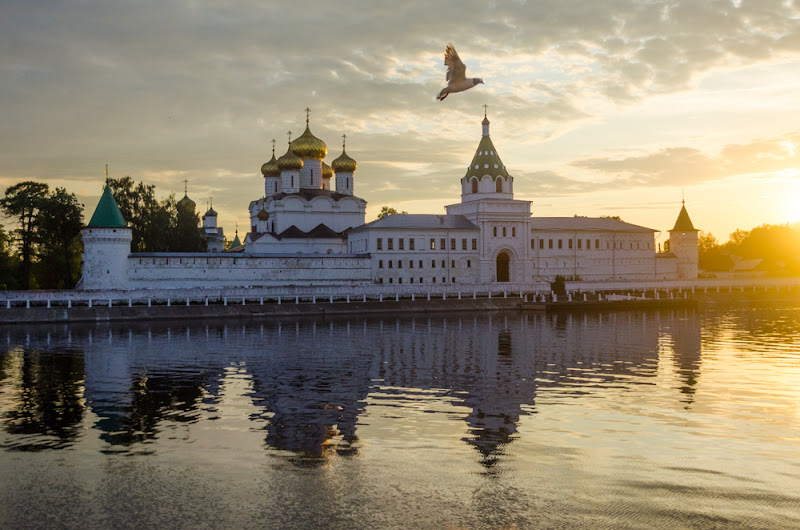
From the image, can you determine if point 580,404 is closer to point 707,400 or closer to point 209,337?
point 707,400

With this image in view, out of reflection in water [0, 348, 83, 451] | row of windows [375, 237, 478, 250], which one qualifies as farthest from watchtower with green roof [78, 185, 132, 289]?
reflection in water [0, 348, 83, 451]

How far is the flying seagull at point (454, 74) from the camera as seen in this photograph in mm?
18375

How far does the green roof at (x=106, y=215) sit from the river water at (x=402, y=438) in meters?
25.5

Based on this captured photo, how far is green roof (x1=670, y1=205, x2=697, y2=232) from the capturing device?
273 ft

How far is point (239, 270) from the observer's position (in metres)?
60.4

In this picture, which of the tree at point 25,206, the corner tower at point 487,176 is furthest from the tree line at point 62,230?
the corner tower at point 487,176

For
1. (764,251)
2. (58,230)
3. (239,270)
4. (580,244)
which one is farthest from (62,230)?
(764,251)

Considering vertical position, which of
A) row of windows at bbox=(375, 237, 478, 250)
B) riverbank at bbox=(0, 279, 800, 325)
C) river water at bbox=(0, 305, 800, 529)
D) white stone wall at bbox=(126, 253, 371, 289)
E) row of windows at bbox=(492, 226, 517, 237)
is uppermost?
row of windows at bbox=(492, 226, 517, 237)

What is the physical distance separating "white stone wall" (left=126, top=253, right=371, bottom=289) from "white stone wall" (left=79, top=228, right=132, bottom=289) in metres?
1.45

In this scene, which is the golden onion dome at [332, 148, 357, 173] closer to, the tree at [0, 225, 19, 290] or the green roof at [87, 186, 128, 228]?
the green roof at [87, 186, 128, 228]

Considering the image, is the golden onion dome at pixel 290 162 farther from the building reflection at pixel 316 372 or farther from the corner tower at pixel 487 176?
the building reflection at pixel 316 372

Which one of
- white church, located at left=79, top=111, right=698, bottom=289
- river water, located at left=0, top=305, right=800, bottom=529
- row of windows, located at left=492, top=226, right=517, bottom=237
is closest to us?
river water, located at left=0, top=305, right=800, bottom=529

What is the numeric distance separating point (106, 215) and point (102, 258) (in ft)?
9.95

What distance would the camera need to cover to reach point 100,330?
1613 inches
